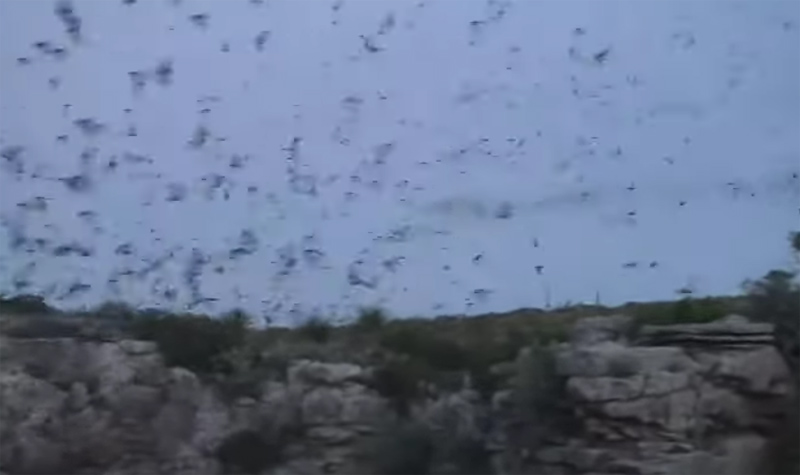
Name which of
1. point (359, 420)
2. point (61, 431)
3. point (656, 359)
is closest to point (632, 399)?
point (656, 359)

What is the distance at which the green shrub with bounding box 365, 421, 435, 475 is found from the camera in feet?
88.2

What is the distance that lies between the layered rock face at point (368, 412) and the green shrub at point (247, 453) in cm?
2

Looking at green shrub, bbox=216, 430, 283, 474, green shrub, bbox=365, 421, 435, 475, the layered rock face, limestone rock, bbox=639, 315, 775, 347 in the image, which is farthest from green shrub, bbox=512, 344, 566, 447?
green shrub, bbox=216, 430, 283, 474

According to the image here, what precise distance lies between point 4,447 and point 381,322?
6957 mm

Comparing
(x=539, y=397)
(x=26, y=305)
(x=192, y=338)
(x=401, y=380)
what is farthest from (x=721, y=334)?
(x=26, y=305)

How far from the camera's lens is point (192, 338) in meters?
29.9

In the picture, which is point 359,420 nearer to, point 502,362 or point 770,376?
point 502,362

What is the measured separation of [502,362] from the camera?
28938 millimetres

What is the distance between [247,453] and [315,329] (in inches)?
132

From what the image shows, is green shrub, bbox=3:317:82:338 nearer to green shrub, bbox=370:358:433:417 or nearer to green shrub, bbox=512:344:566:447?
green shrub, bbox=370:358:433:417

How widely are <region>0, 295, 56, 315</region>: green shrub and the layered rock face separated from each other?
1.25m

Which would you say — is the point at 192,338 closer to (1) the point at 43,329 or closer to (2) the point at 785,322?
(1) the point at 43,329

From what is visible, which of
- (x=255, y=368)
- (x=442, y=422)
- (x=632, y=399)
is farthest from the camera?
(x=255, y=368)

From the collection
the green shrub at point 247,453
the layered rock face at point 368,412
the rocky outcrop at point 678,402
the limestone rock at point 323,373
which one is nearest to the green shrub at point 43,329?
the layered rock face at point 368,412
